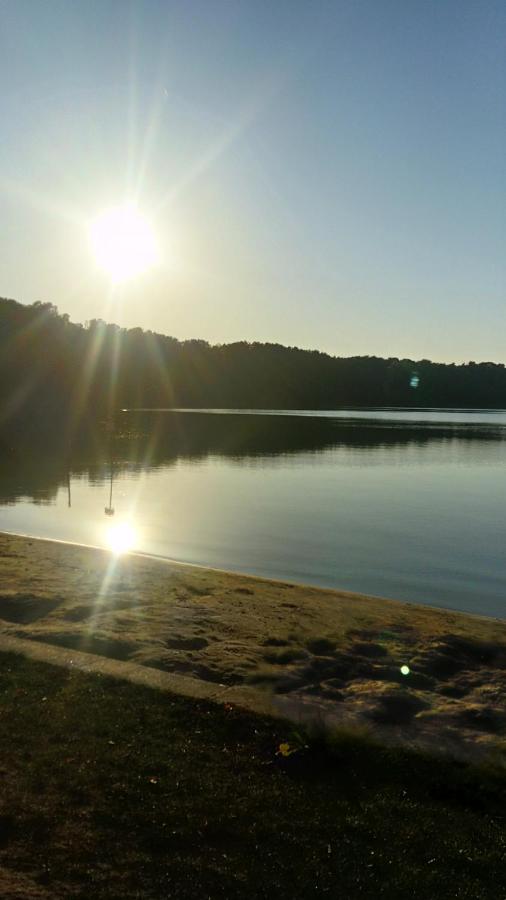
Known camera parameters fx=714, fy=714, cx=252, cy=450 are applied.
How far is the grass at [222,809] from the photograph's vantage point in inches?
145

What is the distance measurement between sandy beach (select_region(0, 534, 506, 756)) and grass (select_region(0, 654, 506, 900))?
0.62 m

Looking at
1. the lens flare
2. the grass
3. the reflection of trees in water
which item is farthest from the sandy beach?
the reflection of trees in water

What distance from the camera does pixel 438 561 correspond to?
17.6 m

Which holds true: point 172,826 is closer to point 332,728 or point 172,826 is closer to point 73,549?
point 332,728

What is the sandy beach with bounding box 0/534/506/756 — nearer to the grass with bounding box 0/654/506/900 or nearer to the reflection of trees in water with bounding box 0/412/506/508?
the grass with bounding box 0/654/506/900

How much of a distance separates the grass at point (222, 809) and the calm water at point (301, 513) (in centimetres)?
907

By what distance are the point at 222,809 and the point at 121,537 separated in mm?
16155

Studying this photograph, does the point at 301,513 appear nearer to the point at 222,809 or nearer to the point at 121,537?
the point at 121,537

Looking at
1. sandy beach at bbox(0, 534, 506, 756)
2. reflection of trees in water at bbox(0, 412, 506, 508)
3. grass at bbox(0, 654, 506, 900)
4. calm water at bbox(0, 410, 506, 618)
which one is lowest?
calm water at bbox(0, 410, 506, 618)

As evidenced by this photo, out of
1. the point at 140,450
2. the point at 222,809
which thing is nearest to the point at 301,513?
the point at 222,809

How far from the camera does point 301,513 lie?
2467 cm

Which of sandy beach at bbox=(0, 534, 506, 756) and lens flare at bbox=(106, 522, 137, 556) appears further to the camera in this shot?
lens flare at bbox=(106, 522, 137, 556)

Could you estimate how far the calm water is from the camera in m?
16.5

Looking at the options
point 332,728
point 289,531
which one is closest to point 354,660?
point 332,728
